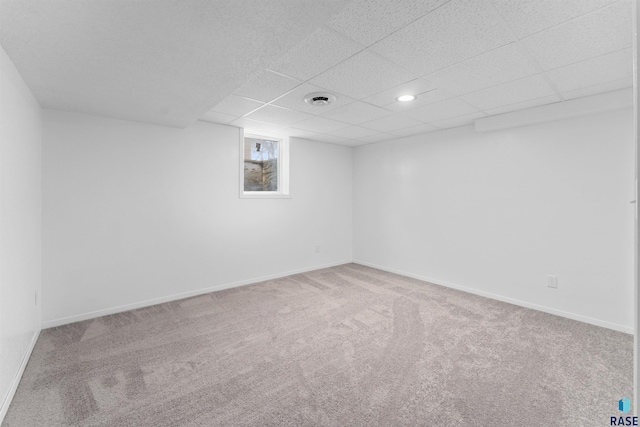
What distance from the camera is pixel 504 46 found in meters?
1.91

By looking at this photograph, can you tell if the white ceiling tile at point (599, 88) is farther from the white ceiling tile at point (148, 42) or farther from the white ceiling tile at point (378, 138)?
the white ceiling tile at point (148, 42)

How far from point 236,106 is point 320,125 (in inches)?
48.7

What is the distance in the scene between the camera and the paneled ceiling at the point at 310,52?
1.45 m

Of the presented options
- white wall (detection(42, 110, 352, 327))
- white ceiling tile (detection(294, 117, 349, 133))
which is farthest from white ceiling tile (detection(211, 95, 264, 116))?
white ceiling tile (detection(294, 117, 349, 133))

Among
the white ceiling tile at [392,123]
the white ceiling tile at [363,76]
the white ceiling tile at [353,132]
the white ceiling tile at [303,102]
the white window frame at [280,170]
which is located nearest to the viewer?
the white ceiling tile at [363,76]

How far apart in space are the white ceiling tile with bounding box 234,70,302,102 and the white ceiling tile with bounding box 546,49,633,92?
2.19 metres

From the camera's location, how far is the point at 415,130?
4.22 meters

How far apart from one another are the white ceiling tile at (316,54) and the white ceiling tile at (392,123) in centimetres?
157

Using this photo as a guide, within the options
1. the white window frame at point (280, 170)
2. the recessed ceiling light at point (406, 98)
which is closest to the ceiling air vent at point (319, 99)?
the recessed ceiling light at point (406, 98)

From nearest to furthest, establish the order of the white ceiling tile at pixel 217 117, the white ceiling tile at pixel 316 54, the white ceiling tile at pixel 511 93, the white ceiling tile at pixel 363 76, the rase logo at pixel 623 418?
1. the rase logo at pixel 623 418
2. the white ceiling tile at pixel 316 54
3. the white ceiling tile at pixel 363 76
4. the white ceiling tile at pixel 511 93
5. the white ceiling tile at pixel 217 117

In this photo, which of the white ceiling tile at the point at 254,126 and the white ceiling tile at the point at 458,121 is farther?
the white ceiling tile at the point at 254,126

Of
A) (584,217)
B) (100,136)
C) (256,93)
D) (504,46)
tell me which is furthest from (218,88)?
(584,217)

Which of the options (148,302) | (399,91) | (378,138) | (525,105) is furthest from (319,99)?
(148,302)

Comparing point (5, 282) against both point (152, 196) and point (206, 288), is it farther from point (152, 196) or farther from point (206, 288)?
point (206, 288)
